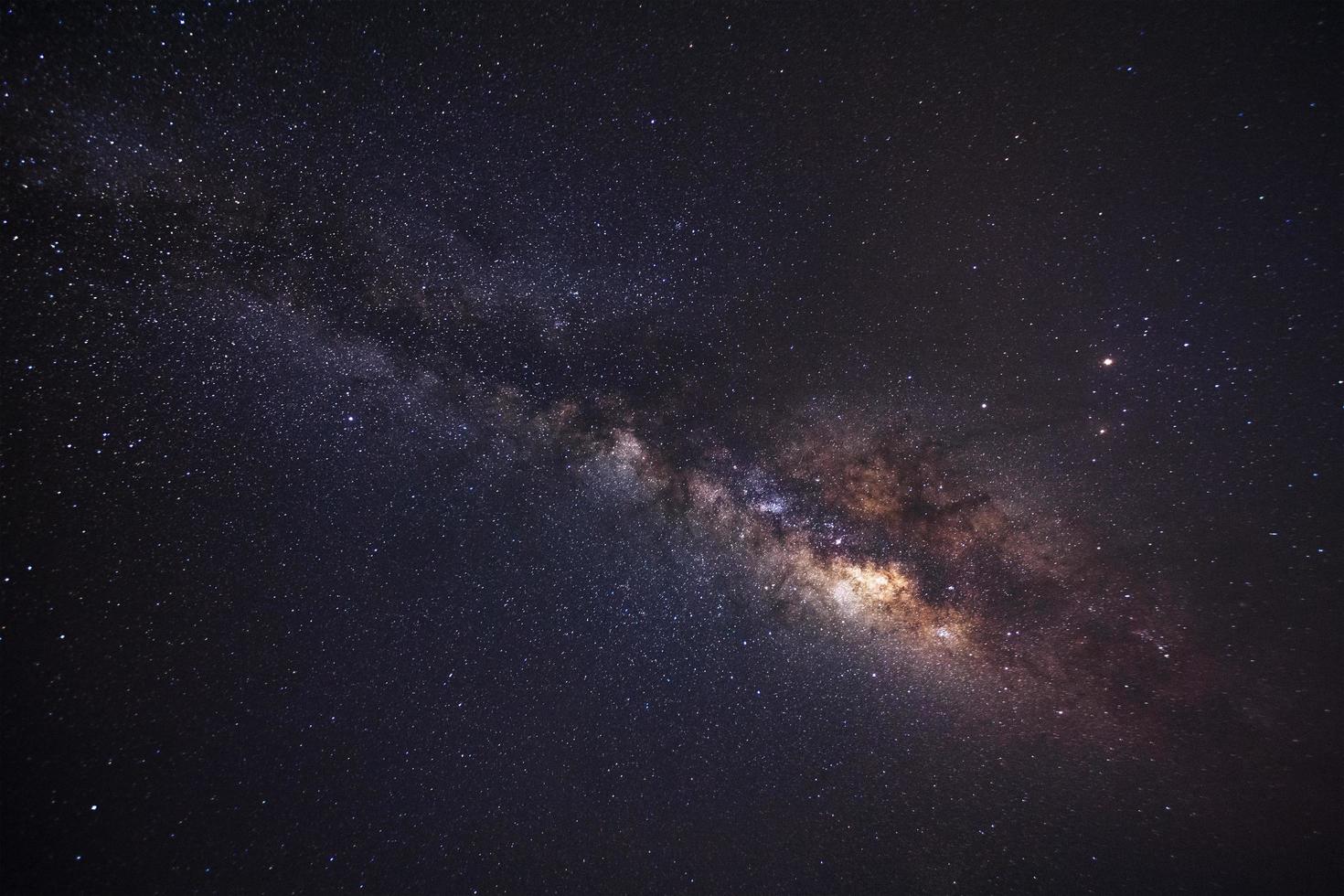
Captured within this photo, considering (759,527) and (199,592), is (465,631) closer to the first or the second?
(199,592)

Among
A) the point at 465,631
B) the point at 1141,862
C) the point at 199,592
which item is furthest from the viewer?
the point at 1141,862

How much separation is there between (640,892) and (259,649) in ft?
11.0

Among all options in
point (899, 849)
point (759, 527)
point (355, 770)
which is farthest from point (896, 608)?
point (355, 770)

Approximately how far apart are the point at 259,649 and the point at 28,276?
6.86 ft

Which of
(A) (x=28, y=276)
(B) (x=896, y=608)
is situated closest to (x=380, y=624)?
(A) (x=28, y=276)

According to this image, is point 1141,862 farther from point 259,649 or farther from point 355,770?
point 259,649

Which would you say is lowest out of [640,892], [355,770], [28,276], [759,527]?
[640,892]

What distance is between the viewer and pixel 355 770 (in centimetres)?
269

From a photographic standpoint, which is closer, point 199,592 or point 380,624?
point 199,592

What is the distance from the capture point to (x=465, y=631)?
296 centimetres

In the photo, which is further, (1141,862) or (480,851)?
(1141,862)

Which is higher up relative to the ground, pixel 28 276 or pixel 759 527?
pixel 759 527

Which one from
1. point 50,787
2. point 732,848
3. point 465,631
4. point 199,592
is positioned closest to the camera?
point 50,787

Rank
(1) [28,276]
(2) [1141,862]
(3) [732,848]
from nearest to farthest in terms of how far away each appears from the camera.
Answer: (1) [28,276] < (2) [1141,862] < (3) [732,848]
